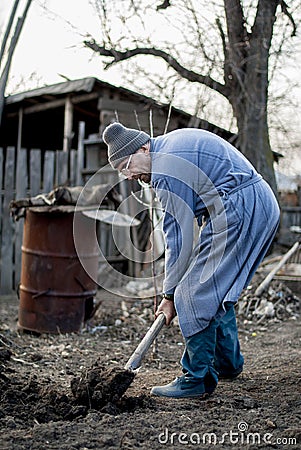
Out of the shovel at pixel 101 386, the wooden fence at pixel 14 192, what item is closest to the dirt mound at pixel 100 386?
the shovel at pixel 101 386

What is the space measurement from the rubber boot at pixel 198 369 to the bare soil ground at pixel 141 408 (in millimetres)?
92

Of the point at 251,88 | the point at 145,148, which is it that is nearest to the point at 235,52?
the point at 251,88

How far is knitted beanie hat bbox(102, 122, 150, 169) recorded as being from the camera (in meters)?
3.83

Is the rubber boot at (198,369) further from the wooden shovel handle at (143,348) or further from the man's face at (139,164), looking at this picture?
the man's face at (139,164)

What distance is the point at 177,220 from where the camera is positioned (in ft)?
12.0

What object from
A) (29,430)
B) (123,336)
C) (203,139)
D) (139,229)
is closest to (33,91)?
(139,229)

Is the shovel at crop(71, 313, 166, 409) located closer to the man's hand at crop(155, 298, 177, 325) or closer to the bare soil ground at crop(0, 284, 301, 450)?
the bare soil ground at crop(0, 284, 301, 450)

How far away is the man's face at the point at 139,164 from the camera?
3.79 meters

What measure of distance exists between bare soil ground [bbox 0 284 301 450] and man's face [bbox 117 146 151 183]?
1.15 m

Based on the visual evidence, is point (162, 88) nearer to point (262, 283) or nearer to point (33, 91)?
point (33, 91)

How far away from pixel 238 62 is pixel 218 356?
708 cm

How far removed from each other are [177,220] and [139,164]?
42 centimetres

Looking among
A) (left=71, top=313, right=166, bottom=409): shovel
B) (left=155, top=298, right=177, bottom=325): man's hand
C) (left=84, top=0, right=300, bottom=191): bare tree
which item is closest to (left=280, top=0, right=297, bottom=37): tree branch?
(left=84, top=0, right=300, bottom=191): bare tree

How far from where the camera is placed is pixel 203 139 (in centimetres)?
383
